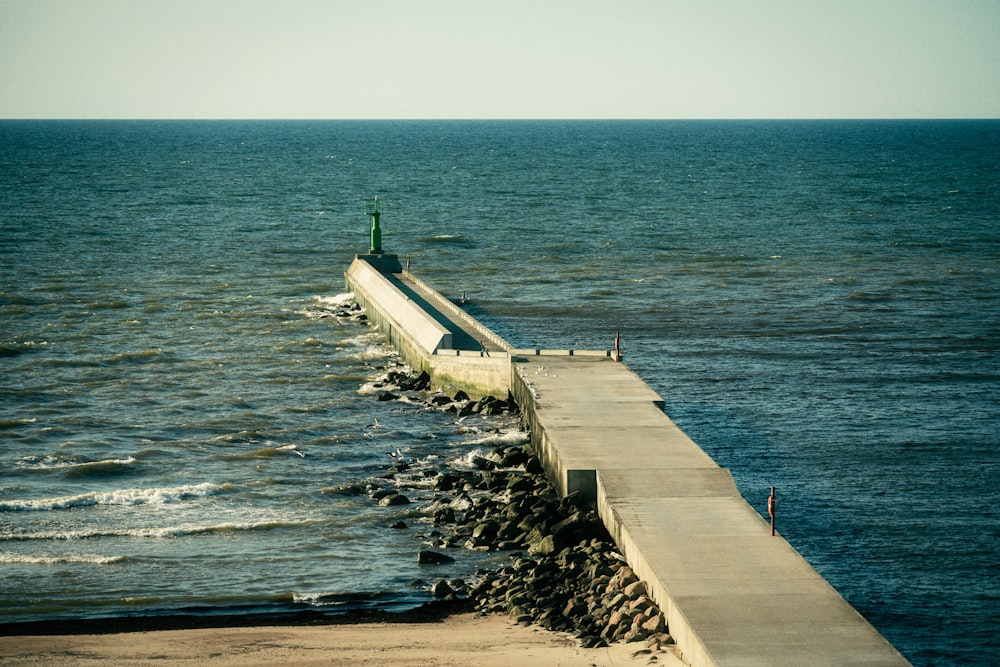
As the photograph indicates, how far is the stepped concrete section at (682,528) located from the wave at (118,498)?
19.2 ft

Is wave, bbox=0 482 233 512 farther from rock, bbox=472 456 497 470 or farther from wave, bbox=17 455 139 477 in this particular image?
rock, bbox=472 456 497 470

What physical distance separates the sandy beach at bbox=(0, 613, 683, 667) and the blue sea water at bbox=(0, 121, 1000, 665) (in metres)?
0.94

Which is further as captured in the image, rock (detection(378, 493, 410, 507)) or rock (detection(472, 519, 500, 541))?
rock (detection(378, 493, 410, 507))

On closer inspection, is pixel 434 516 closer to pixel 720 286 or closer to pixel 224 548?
pixel 224 548

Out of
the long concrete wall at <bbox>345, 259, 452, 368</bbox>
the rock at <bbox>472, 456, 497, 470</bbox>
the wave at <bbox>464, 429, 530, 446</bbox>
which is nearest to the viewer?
the rock at <bbox>472, 456, 497, 470</bbox>

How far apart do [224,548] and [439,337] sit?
1149 cm

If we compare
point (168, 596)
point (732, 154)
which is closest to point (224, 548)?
point (168, 596)

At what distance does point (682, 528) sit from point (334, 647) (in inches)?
183

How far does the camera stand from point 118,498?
70.9 feet

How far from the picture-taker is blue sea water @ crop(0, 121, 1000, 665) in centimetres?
1852

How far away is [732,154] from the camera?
15888 cm

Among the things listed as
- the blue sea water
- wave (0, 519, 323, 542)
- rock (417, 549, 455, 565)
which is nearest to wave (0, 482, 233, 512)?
the blue sea water

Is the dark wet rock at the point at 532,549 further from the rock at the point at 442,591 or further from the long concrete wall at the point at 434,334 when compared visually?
the long concrete wall at the point at 434,334

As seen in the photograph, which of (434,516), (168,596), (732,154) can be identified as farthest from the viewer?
(732,154)
